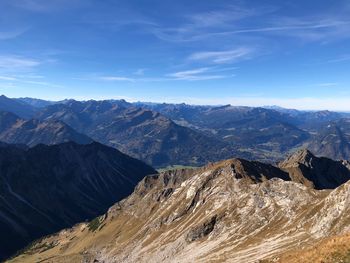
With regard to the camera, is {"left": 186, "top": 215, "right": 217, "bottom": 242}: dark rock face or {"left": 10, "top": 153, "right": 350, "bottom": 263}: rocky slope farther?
{"left": 186, "top": 215, "right": 217, "bottom": 242}: dark rock face

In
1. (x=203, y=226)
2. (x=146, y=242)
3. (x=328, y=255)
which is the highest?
(x=328, y=255)

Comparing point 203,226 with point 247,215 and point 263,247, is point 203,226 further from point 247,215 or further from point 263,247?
point 263,247

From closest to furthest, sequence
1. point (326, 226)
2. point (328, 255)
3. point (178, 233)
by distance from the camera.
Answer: point (328, 255) < point (326, 226) < point (178, 233)

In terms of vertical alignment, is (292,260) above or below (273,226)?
above

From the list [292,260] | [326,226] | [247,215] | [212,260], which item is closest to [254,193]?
[247,215]

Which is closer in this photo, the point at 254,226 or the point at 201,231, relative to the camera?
the point at 254,226

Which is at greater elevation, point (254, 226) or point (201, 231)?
point (254, 226)

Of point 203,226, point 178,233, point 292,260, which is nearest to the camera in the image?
point 292,260

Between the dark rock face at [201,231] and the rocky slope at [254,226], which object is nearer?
the rocky slope at [254,226]

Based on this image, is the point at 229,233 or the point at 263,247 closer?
the point at 263,247
